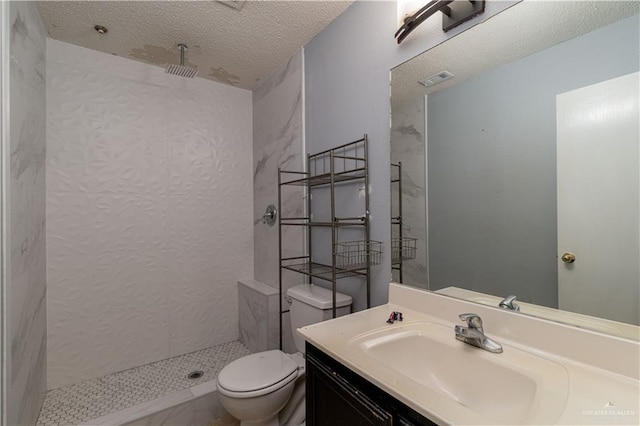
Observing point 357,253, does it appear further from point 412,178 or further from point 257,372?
point 257,372

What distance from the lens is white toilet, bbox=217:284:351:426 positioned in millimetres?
1401

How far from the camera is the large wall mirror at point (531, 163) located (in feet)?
2.56

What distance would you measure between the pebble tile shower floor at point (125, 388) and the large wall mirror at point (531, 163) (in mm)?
1653

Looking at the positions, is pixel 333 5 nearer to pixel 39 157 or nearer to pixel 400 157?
pixel 400 157

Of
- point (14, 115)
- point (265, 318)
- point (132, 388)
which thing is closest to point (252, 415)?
point (265, 318)

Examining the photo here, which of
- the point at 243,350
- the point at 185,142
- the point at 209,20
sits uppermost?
the point at 209,20

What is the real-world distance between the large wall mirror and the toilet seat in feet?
2.52

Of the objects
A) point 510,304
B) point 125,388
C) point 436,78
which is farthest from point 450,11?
point 125,388

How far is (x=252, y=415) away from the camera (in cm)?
143

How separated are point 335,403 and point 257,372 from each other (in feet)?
2.35

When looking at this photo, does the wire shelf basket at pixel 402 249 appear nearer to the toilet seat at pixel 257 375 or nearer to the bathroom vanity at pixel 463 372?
the bathroom vanity at pixel 463 372

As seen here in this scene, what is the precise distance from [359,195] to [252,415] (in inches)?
47.0

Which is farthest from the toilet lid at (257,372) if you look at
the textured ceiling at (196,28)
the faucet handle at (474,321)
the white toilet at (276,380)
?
the textured ceiling at (196,28)

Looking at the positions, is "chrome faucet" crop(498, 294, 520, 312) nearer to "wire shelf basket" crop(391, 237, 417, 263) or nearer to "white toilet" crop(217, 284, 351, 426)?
"wire shelf basket" crop(391, 237, 417, 263)
